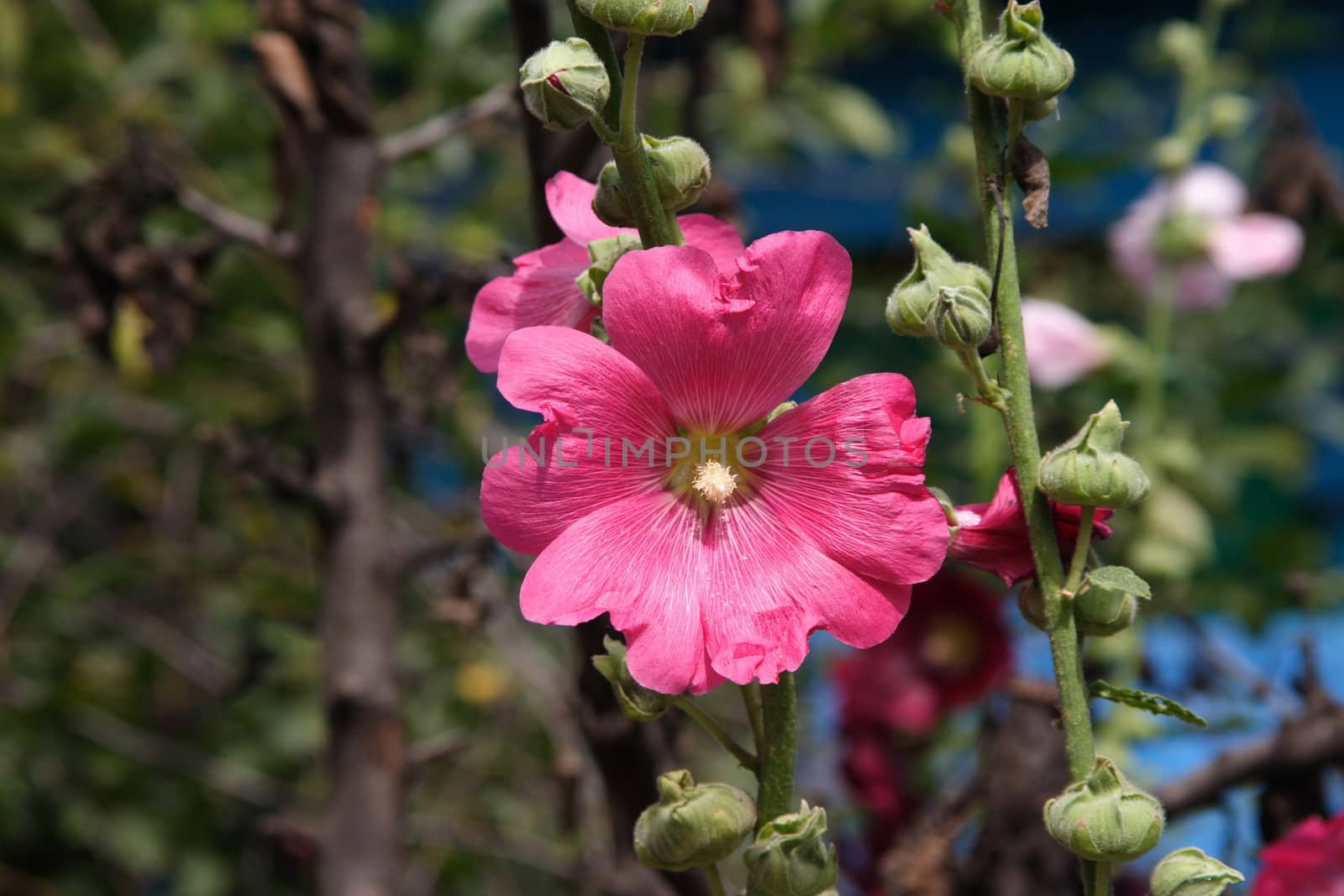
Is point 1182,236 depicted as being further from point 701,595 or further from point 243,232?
point 701,595

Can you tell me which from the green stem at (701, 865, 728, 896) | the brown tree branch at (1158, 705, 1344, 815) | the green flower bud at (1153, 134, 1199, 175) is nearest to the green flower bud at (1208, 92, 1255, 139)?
the green flower bud at (1153, 134, 1199, 175)

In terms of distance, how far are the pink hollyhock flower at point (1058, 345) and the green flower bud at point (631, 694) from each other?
0.70 meters

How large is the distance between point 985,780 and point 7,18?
140cm

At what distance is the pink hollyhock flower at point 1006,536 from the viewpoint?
1.29 ft

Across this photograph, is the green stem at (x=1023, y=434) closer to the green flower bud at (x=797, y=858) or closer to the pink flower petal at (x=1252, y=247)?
the green flower bud at (x=797, y=858)

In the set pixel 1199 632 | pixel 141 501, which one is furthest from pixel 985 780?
pixel 141 501

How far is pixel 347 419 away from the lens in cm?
91

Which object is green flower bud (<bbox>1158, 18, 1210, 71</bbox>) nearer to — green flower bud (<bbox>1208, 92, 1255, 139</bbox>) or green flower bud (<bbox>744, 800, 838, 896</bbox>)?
green flower bud (<bbox>1208, 92, 1255, 139</bbox>)

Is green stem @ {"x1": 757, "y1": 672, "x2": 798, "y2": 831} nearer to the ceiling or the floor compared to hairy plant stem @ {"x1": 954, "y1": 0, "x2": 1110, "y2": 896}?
nearer to the floor

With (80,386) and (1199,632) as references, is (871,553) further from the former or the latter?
(80,386)

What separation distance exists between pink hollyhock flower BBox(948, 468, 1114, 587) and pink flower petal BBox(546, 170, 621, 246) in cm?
15

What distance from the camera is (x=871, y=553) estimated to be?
1.25ft

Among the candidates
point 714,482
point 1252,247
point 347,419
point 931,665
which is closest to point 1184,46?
point 1252,247

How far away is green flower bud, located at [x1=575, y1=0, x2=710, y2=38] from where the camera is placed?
1.16 ft
